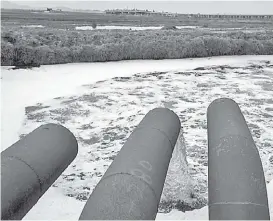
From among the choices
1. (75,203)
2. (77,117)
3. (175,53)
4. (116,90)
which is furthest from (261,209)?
(175,53)

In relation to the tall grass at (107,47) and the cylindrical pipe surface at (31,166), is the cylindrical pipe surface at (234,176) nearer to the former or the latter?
the cylindrical pipe surface at (31,166)

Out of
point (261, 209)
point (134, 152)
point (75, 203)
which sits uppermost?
point (134, 152)

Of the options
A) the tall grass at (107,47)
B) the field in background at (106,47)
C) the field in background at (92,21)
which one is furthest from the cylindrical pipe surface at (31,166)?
the field in background at (92,21)

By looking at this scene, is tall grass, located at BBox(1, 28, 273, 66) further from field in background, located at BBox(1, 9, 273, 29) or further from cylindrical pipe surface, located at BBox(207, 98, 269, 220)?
cylindrical pipe surface, located at BBox(207, 98, 269, 220)

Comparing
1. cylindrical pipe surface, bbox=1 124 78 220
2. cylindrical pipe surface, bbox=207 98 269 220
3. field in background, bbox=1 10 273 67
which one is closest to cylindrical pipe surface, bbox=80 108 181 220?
cylindrical pipe surface, bbox=207 98 269 220

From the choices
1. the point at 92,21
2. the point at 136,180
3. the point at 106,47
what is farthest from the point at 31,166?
the point at 92,21

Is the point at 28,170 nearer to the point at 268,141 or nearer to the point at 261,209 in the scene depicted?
the point at 261,209

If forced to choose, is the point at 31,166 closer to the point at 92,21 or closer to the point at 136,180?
the point at 136,180
